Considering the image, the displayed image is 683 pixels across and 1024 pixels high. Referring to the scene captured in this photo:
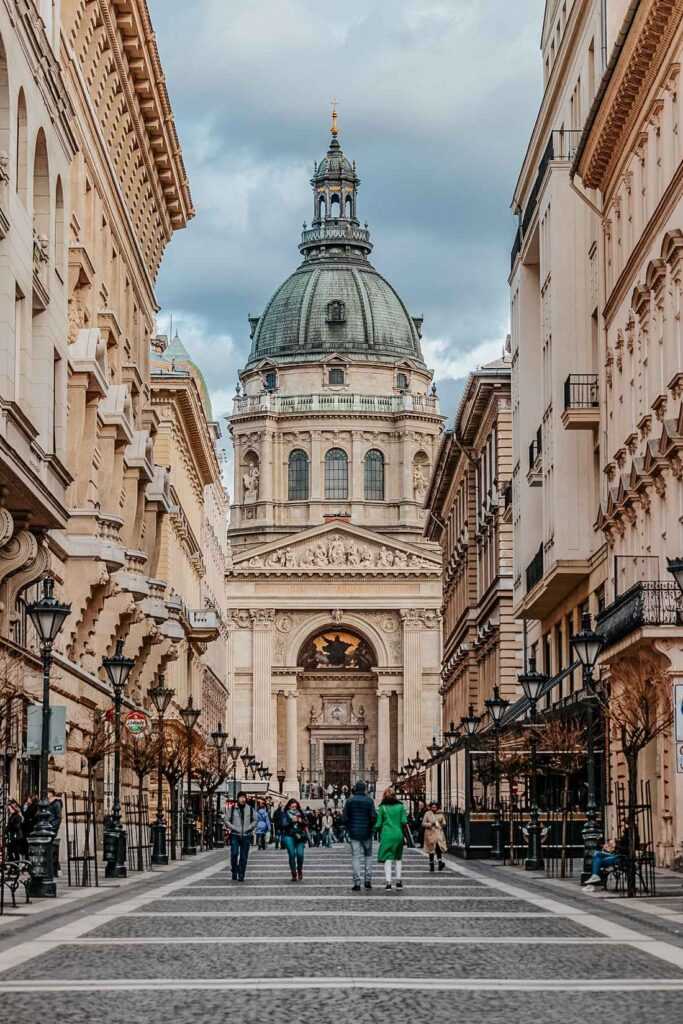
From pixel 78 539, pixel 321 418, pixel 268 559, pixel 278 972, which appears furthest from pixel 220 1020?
pixel 321 418

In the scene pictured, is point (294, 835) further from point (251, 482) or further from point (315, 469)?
point (251, 482)

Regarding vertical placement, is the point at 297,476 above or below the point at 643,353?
above

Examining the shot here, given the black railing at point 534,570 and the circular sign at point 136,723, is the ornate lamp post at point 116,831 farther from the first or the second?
the black railing at point 534,570

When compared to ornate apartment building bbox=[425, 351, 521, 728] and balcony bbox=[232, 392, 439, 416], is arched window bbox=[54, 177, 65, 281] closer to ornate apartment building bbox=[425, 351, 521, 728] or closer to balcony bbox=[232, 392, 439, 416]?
ornate apartment building bbox=[425, 351, 521, 728]

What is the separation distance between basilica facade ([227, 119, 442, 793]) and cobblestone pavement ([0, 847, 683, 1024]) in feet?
394

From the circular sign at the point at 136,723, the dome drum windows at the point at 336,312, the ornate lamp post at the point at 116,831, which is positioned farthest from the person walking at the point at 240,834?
the dome drum windows at the point at 336,312

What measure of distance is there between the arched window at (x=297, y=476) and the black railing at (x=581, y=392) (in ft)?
380

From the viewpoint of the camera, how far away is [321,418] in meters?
164

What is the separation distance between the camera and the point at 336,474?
541ft

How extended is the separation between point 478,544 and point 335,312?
88.6m

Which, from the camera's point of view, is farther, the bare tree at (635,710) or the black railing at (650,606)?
the black railing at (650,606)

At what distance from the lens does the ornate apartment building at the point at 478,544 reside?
71000 millimetres

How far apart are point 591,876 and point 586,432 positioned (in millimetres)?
21027

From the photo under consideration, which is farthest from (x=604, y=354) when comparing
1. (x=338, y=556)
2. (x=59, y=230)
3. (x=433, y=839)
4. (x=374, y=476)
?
(x=374, y=476)
